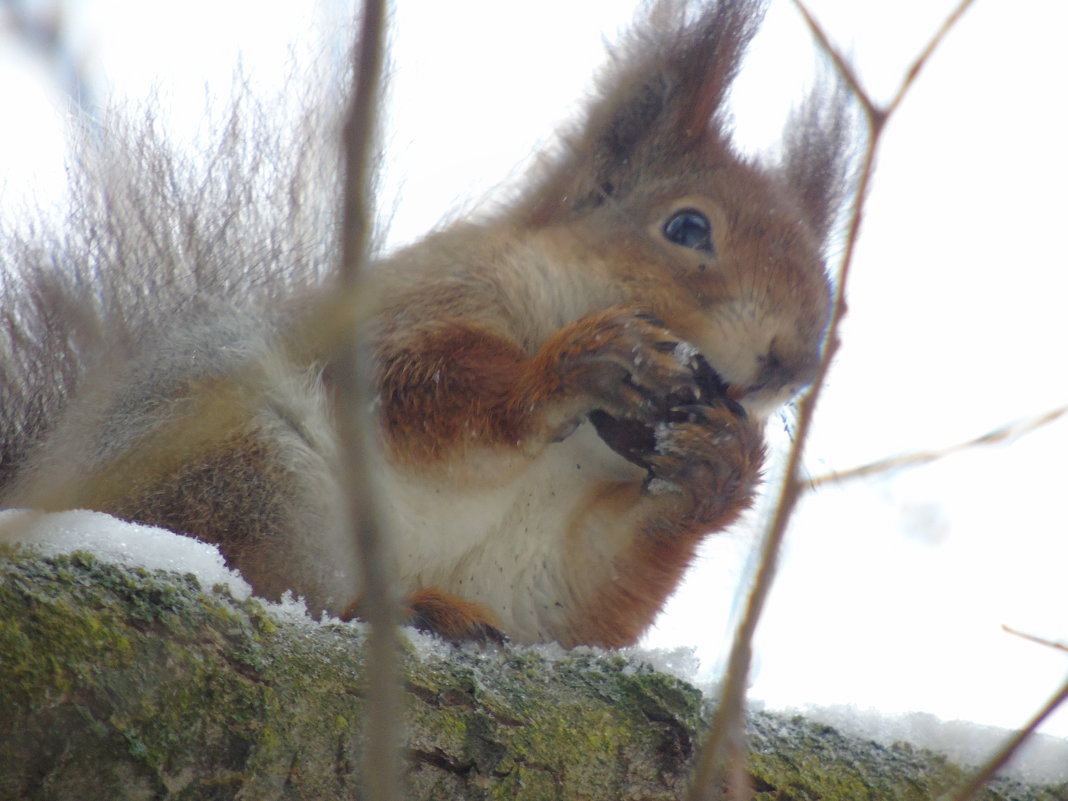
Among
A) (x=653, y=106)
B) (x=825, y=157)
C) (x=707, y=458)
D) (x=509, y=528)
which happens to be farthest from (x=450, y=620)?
(x=825, y=157)

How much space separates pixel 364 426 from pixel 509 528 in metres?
1.18

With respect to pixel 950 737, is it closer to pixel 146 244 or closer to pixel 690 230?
pixel 690 230

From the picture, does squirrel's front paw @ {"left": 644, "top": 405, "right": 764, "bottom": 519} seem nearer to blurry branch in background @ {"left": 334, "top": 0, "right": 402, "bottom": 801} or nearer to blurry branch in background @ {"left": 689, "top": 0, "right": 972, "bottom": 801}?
blurry branch in background @ {"left": 689, "top": 0, "right": 972, "bottom": 801}

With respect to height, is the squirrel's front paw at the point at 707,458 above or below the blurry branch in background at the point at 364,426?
above

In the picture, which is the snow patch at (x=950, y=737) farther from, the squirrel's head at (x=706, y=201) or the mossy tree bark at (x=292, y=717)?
the squirrel's head at (x=706, y=201)

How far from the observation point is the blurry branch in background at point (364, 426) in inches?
23.3

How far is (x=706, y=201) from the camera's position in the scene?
198 cm

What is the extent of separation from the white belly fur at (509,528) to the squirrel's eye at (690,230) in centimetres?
40

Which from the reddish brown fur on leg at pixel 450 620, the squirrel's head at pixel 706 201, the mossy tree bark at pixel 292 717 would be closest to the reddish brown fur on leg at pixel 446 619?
the reddish brown fur on leg at pixel 450 620

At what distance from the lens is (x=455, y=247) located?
76.5 inches

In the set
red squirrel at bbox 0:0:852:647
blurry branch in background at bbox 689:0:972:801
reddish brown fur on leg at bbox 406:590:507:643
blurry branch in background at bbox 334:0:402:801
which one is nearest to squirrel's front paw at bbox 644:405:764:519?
red squirrel at bbox 0:0:852:647

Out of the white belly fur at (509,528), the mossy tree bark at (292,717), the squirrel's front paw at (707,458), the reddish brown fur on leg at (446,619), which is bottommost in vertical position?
the mossy tree bark at (292,717)

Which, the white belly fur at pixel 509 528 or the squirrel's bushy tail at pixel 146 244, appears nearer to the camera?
the white belly fur at pixel 509 528

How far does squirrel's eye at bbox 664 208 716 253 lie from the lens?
192 cm
